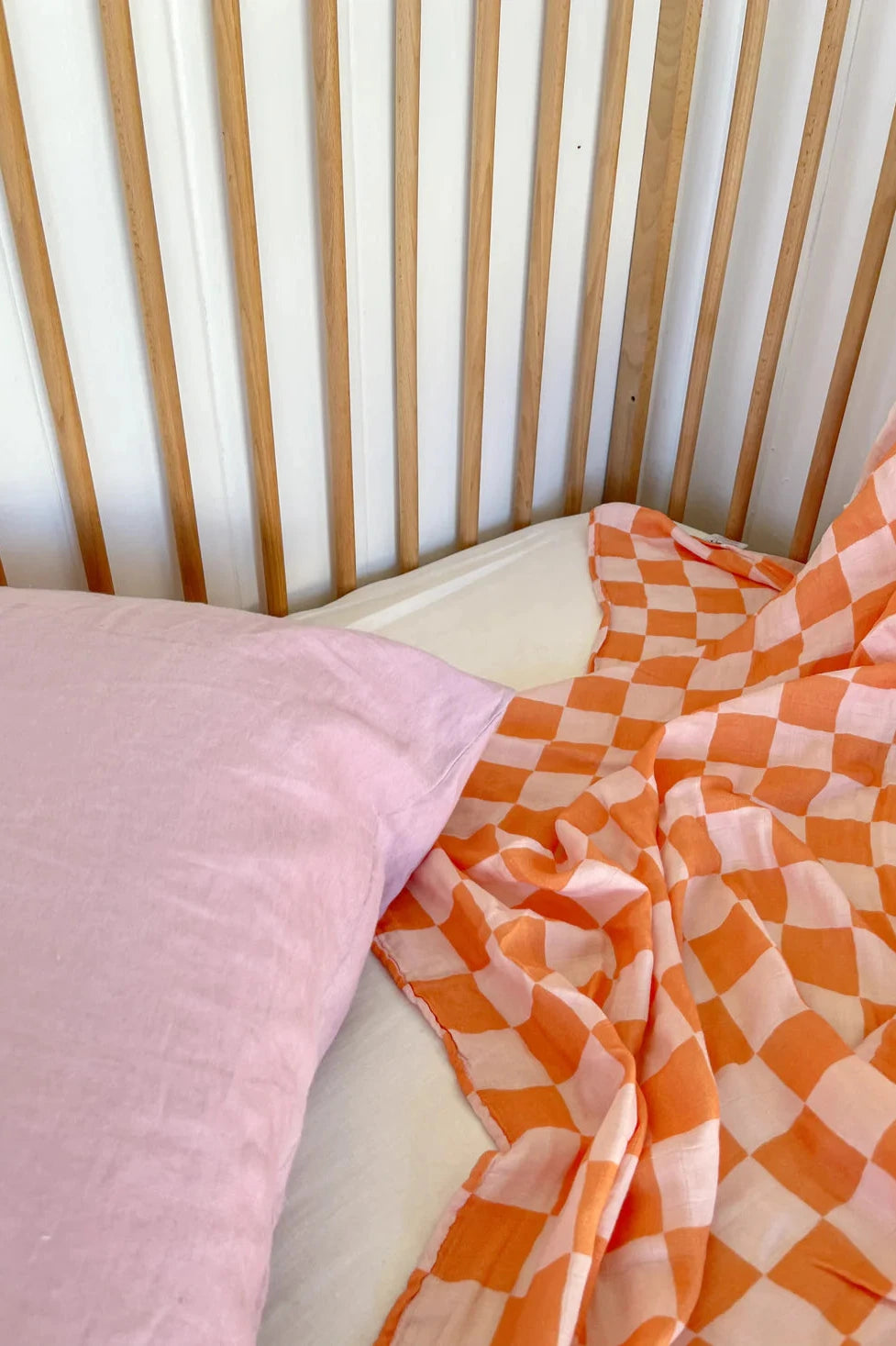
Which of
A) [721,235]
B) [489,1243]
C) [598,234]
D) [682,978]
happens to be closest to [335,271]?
[598,234]

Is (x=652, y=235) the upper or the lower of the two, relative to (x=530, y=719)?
upper

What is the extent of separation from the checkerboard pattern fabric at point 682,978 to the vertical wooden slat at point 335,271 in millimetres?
299

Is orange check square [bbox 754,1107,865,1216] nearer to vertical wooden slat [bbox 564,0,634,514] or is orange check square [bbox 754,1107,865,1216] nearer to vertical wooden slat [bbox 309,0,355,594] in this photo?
vertical wooden slat [bbox 309,0,355,594]

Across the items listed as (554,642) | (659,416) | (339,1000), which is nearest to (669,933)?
(339,1000)

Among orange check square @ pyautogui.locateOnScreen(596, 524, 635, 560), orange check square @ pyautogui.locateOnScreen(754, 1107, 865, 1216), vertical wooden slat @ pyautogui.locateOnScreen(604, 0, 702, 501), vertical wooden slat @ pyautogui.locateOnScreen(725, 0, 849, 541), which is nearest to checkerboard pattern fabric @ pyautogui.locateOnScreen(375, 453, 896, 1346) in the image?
orange check square @ pyautogui.locateOnScreen(754, 1107, 865, 1216)

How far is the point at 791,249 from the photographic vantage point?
1.11m

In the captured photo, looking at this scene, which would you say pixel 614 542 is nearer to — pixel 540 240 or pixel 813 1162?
pixel 540 240

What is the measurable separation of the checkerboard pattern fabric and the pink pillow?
0.37 ft

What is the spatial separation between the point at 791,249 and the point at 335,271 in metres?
0.53

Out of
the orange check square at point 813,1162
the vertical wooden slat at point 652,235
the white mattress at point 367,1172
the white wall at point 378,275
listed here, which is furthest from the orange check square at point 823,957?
the vertical wooden slat at point 652,235

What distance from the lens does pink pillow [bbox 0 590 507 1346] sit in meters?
0.41

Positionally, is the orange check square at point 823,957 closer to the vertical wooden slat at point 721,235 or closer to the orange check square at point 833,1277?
the orange check square at point 833,1277

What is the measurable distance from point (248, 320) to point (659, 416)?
70 centimetres

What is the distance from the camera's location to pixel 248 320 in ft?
2.97
